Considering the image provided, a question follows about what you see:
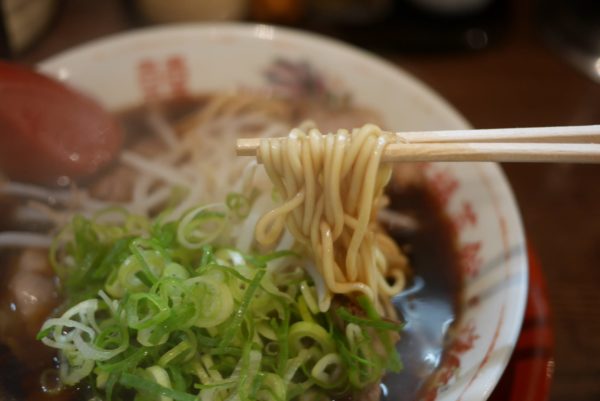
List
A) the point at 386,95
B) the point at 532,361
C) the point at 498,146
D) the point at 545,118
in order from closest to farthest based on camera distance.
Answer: the point at 498,146
the point at 532,361
the point at 386,95
the point at 545,118

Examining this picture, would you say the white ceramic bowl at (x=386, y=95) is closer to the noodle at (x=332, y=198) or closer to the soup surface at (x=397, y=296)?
the soup surface at (x=397, y=296)

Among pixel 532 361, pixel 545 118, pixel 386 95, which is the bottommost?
pixel 532 361

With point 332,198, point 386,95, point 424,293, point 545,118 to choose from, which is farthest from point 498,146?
point 545,118

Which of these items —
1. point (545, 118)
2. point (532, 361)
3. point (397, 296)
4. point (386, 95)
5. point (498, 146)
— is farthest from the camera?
point (545, 118)

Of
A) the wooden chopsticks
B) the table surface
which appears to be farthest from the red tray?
the wooden chopsticks

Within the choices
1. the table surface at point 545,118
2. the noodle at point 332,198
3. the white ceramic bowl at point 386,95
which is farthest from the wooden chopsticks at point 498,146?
the table surface at point 545,118

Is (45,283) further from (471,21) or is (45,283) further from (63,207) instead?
(471,21)

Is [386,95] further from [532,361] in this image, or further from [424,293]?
[532,361]
